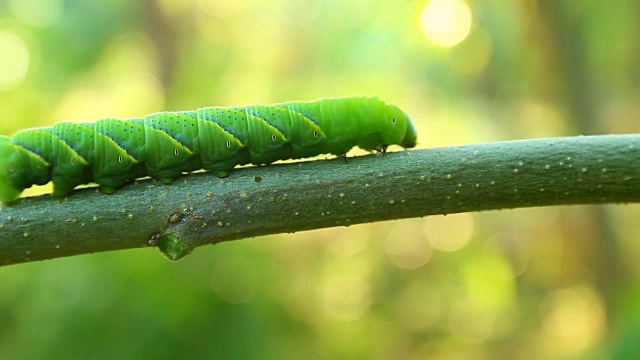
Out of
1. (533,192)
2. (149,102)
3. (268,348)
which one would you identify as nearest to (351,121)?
(533,192)

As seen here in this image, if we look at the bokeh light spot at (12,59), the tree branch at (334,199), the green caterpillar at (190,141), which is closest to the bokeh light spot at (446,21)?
the green caterpillar at (190,141)

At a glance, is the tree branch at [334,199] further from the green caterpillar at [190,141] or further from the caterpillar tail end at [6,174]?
the green caterpillar at [190,141]

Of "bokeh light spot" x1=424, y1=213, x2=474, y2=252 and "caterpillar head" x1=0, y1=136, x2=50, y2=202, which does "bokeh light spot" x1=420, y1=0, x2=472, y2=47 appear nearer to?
"bokeh light spot" x1=424, y1=213, x2=474, y2=252

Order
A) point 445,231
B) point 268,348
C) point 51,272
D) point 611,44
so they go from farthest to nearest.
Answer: point 445,231 < point 611,44 < point 268,348 < point 51,272

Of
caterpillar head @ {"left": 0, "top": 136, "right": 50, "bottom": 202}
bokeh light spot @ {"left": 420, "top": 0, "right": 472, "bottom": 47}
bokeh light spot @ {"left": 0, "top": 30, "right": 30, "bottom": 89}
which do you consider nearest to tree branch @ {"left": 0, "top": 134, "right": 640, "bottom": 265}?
caterpillar head @ {"left": 0, "top": 136, "right": 50, "bottom": 202}

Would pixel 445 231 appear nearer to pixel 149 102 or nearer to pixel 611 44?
pixel 611 44

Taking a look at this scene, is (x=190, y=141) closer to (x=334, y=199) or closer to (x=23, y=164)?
(x=23, y=164)
